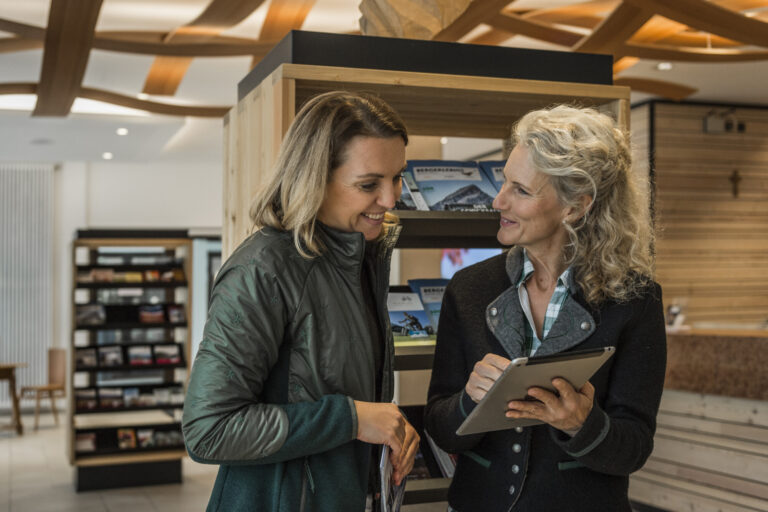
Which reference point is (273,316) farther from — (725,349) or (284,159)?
(725,349)

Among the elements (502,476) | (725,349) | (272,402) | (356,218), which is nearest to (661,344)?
(502,476)

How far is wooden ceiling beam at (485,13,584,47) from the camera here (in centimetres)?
553

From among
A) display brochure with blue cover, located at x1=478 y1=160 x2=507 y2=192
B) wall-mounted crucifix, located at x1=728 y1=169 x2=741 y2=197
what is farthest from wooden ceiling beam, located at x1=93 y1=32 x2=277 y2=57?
wall-mounted crucifix, located at x1=728 y1=169 x2=741 y2=197

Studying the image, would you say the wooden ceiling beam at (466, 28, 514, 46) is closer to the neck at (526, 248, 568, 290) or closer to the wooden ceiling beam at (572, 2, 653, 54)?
the wooden ceiling beam at (572, 2, 653, 54)

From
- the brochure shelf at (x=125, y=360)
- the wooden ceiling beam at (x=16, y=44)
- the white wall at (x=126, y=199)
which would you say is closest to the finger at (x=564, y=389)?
the wooden ceiling beam at (x=16, y=44)

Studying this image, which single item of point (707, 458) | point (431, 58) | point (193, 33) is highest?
point (193, 33)

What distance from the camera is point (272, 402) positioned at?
169 centimetres

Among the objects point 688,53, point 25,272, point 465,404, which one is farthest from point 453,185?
point 25,272

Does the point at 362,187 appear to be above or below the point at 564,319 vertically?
above

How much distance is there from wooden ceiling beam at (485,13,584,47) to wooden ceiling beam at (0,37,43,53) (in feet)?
10.7

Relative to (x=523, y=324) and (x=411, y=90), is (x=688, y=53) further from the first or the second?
(x=523, y=324)

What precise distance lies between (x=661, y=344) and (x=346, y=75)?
117 cm

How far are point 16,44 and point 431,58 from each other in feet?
14.5

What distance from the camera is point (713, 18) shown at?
521cm
